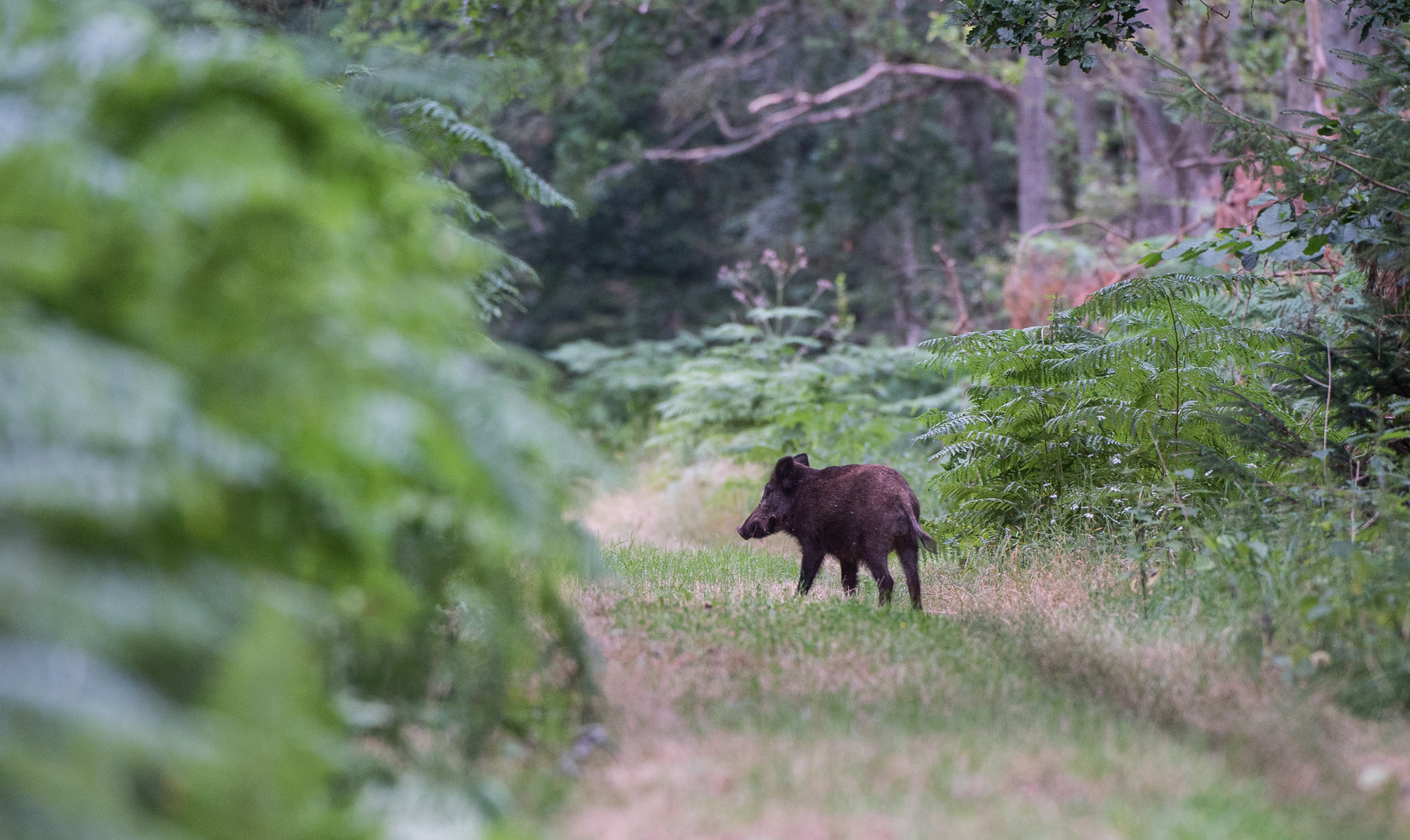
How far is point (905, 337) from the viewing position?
21.3 metres

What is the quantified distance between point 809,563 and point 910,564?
0.72m

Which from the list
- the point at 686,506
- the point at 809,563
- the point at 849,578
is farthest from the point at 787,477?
the point at 686,506

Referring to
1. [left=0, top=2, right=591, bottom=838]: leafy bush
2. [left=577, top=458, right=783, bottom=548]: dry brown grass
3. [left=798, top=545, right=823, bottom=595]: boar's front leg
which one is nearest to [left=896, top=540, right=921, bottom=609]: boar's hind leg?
[left=798, top=545, right=823, bottom=595]: boar's front leg

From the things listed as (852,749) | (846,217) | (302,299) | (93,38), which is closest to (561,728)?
(852,749)

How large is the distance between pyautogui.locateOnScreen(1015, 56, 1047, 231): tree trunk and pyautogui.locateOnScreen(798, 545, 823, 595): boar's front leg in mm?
13190

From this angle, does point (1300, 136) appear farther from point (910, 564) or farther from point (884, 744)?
point (884, 744)

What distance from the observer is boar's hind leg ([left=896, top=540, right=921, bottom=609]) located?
20.0ft

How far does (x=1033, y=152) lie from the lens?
18.7 meters

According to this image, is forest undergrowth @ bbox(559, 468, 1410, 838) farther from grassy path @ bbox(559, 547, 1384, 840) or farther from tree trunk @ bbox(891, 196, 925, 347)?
tree trunk @ bbox(891, 196, 925, 347)

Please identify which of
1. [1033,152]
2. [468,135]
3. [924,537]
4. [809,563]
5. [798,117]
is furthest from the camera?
[798,117]

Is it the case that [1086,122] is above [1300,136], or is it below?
above

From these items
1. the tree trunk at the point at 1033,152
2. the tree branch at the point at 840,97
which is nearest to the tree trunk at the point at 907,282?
the tree branch at the point at 840,97

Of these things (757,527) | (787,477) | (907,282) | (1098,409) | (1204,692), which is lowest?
(1204,692)

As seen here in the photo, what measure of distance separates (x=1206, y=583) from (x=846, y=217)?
15805 mm
